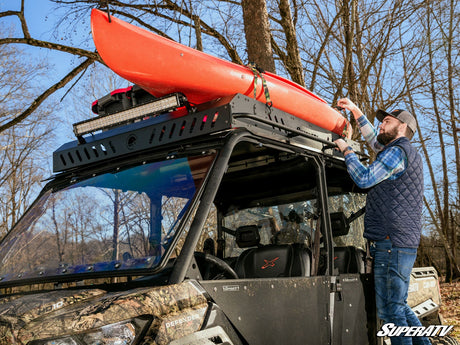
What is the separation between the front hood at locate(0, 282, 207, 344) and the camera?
213 cm

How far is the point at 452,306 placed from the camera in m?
12.8

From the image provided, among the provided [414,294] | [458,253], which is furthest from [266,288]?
[458,253]

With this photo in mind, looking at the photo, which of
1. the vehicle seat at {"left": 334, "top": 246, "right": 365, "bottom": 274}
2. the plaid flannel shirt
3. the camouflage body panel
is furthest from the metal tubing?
the camouflage body panel

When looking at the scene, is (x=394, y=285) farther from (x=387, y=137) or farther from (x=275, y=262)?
(x=387, y=137)

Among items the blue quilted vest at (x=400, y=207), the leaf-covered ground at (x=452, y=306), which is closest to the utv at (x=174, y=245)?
the blue quilted vest at (x=400, y=207)

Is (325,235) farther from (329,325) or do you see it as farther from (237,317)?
(237,317)

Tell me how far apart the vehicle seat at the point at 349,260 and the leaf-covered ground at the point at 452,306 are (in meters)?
4.68

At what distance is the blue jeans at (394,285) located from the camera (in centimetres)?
368

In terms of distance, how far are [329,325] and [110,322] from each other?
1.78 m

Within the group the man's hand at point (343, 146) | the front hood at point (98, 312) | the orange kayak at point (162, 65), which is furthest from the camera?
the man's hand at point (343, 146)

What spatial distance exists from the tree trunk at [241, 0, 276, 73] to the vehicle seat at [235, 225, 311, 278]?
459cm

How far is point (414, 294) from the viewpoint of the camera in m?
4.45

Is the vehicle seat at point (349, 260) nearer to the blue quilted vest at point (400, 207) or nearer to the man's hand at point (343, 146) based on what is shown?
the blue quilted vest at point (400, 207)

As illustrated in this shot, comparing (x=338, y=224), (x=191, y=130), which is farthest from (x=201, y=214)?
(x=338, y=224)
